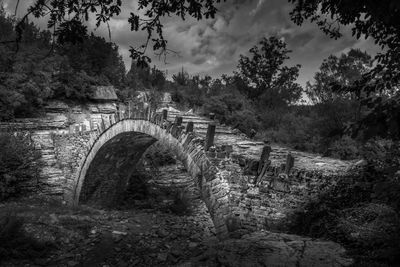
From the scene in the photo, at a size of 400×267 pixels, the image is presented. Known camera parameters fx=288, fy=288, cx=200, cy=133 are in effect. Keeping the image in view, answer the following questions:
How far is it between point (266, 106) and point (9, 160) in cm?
1711

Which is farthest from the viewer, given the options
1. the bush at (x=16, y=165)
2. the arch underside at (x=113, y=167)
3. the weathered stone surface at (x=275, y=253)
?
the arch underside at (x=113, y=167)

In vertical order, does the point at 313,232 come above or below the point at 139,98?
below

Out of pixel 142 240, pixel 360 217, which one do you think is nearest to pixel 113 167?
pixel 142 240

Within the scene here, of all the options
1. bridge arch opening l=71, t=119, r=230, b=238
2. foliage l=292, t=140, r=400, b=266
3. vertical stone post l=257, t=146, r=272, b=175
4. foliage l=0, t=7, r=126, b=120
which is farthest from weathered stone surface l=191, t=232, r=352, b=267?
foliage l=0, t=7, r=126, b=120

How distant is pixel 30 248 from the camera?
6.50 m

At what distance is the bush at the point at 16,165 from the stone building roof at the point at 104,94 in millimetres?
8917

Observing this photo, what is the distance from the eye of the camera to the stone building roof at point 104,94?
768 inches

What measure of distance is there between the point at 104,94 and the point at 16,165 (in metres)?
10.6

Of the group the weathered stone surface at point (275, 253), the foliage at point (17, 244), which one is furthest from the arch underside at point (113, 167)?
the weathered stone surface at point (275, 253)

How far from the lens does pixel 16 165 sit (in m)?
10.0

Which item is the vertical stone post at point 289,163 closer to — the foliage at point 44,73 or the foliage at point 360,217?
the foliage at point 360,217

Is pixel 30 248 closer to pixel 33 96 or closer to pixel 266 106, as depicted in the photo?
pixel 33 96

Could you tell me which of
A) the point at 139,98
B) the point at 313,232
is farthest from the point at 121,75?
the point at 313,232

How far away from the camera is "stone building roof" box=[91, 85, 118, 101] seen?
1952cm
